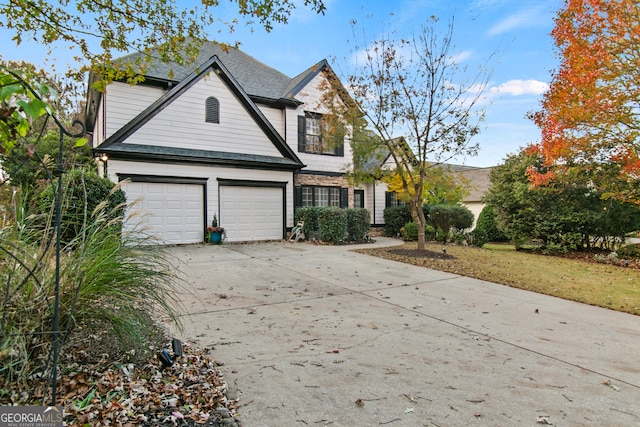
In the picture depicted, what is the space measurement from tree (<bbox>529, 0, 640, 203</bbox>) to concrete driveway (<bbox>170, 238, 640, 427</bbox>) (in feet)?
19.2

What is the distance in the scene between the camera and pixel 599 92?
28.0 feet

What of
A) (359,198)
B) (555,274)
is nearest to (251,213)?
(359,198)

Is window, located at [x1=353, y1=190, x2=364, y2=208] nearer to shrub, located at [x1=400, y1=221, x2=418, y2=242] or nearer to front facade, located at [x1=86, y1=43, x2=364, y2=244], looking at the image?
front facade, located at [x1=86, y1=43, x2=364, y2=244]

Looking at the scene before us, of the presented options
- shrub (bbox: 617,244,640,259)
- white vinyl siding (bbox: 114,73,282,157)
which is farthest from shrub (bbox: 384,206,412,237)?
shrub (bbox: 617,244,640,259)

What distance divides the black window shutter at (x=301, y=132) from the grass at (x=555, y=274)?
5.89m

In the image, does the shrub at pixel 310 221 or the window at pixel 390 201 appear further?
the window at pixel 390 201

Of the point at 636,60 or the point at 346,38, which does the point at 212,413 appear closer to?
the point at 346,38

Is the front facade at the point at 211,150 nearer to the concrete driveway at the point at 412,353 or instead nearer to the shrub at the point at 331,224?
the shrub at the point at 331,224

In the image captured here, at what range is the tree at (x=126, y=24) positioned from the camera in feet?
13.8

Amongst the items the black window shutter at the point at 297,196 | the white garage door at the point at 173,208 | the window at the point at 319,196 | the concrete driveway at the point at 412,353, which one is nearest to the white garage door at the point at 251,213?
the black window shutter at the point at 297,196

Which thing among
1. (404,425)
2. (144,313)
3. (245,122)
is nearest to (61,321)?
(144,313)

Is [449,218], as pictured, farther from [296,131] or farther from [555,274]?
[296,131]

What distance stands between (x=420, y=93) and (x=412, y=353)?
7768 millimetres

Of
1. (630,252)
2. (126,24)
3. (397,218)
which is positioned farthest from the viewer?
(397,218)
